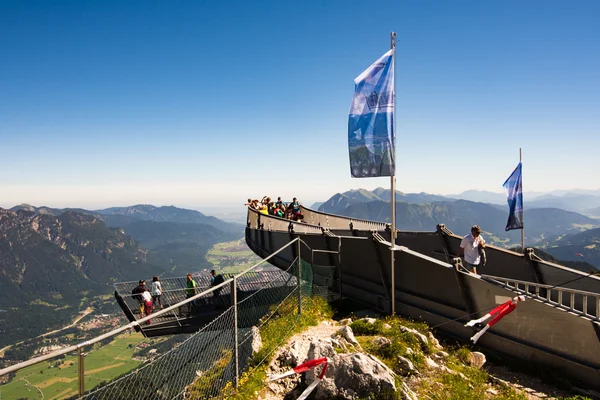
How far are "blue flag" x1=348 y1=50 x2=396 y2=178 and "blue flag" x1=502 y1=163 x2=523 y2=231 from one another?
10712 millimetres

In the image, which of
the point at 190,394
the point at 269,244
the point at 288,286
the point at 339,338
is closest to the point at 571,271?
the point at 339,338

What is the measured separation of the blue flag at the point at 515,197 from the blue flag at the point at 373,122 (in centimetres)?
1071

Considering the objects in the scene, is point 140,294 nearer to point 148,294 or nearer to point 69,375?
point 148,294

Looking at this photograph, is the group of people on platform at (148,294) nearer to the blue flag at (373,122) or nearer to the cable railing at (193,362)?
the cable railing at (193,362)

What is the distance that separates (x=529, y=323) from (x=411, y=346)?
250 centimetres

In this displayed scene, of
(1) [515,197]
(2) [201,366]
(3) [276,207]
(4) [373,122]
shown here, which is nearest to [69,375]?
(3) [276,207]

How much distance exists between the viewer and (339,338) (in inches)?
296

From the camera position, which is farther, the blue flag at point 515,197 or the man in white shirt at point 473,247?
the blue flag at point 515,197

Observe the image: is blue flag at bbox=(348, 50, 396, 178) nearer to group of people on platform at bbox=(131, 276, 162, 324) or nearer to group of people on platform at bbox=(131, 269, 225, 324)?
group of people on platform at bbox=(131, 269, 225, 324)

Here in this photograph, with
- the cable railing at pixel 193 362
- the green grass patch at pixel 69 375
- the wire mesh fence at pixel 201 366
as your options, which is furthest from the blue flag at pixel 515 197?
the green grass patch at pixel 69 375

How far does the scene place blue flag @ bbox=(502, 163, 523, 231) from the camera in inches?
663

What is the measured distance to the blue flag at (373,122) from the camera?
9383 millimetres

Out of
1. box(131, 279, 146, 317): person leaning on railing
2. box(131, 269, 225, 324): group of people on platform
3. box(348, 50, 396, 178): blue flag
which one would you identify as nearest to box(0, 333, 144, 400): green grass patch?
box(131, 269, 225, 324): group of people on platform

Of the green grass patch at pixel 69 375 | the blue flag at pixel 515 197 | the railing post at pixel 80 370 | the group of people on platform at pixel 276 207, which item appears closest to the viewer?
the railing post at pixel 80 370
